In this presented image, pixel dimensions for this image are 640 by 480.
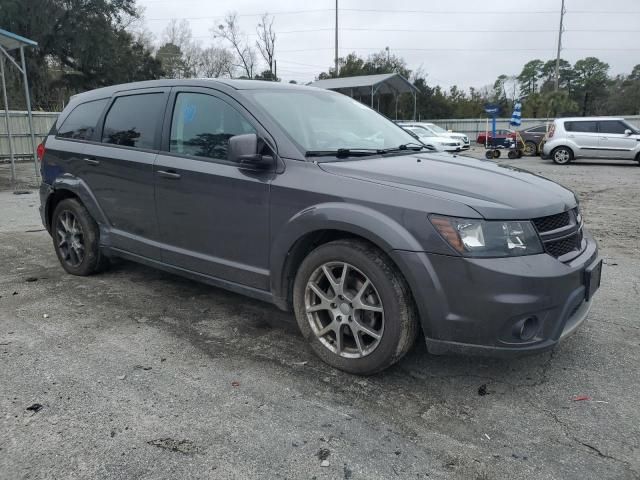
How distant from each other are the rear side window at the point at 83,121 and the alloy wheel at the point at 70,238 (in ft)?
2.45

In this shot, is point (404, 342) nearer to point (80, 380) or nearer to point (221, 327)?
point (221, 327)

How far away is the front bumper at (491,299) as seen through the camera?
8.40ft

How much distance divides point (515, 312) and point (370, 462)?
3.33 ft

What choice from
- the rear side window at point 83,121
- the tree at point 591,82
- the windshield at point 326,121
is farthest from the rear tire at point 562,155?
the tree at point 591,82

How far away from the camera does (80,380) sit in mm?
3018

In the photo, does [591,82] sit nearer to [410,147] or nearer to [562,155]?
[562,155]

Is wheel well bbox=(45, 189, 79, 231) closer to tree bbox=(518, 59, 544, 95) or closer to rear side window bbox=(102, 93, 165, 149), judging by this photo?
rear side window bbox=(102, 93, 165, 149)

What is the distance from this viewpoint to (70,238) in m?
4.95

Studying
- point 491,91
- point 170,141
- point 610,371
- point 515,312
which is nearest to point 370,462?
point 515,312

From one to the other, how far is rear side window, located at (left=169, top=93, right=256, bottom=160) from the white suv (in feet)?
59.2

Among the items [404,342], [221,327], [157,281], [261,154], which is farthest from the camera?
[157,281]

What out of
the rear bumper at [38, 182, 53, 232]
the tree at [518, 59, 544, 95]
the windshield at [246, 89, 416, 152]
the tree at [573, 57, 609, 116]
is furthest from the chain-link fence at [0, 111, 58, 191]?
the tree at [518, 59, 544, 95]

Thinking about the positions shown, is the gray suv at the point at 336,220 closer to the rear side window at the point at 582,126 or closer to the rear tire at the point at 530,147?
the rear side window at the point at 582,126

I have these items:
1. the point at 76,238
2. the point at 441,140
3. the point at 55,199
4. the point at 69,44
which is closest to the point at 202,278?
the point at 76,238
